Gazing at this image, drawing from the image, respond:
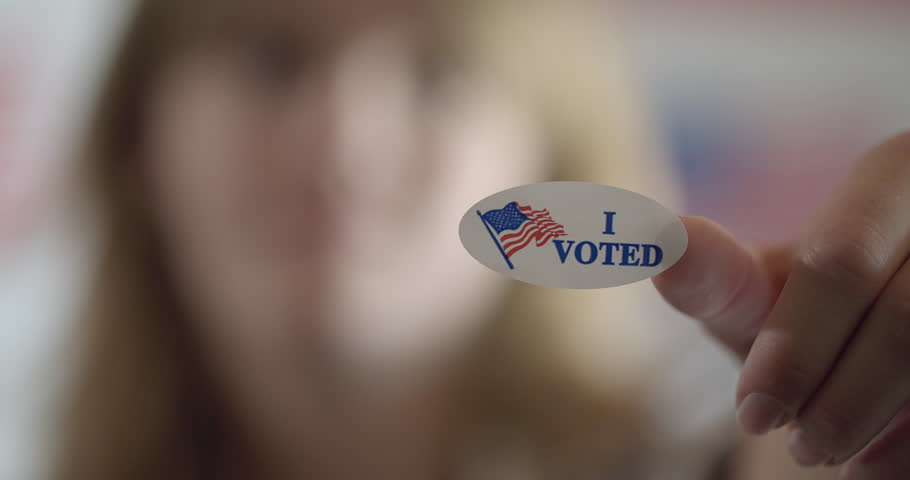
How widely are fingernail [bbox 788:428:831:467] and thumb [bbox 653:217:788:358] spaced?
0.06 m

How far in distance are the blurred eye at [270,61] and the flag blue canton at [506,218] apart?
469mm

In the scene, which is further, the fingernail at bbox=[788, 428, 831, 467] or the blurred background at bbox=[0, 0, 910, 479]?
the blurred background at bbox=[0, 0, 910, 479]

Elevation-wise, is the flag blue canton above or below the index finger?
above

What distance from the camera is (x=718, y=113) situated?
0.68 m

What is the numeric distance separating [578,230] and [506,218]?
4 centimetres

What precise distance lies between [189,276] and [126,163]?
7.0 inches

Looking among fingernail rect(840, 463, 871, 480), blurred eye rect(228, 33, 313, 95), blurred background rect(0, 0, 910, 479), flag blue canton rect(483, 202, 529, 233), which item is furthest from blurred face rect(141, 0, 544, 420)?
fingernail rect(840, 463, 871, 480)

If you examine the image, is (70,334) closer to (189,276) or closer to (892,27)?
(189,276)

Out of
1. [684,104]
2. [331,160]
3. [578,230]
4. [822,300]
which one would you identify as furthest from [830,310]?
[331,160]

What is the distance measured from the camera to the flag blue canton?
0.34m

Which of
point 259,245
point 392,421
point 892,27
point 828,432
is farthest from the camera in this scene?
point 392,421

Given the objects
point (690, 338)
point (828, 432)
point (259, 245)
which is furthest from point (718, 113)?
point (259, 245)

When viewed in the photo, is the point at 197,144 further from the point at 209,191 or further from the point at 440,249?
the point at 440,249

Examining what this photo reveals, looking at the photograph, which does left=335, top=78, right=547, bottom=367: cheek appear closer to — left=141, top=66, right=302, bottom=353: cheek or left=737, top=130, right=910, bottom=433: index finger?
left=141, top=66, right=302, bottom=353: cheek
